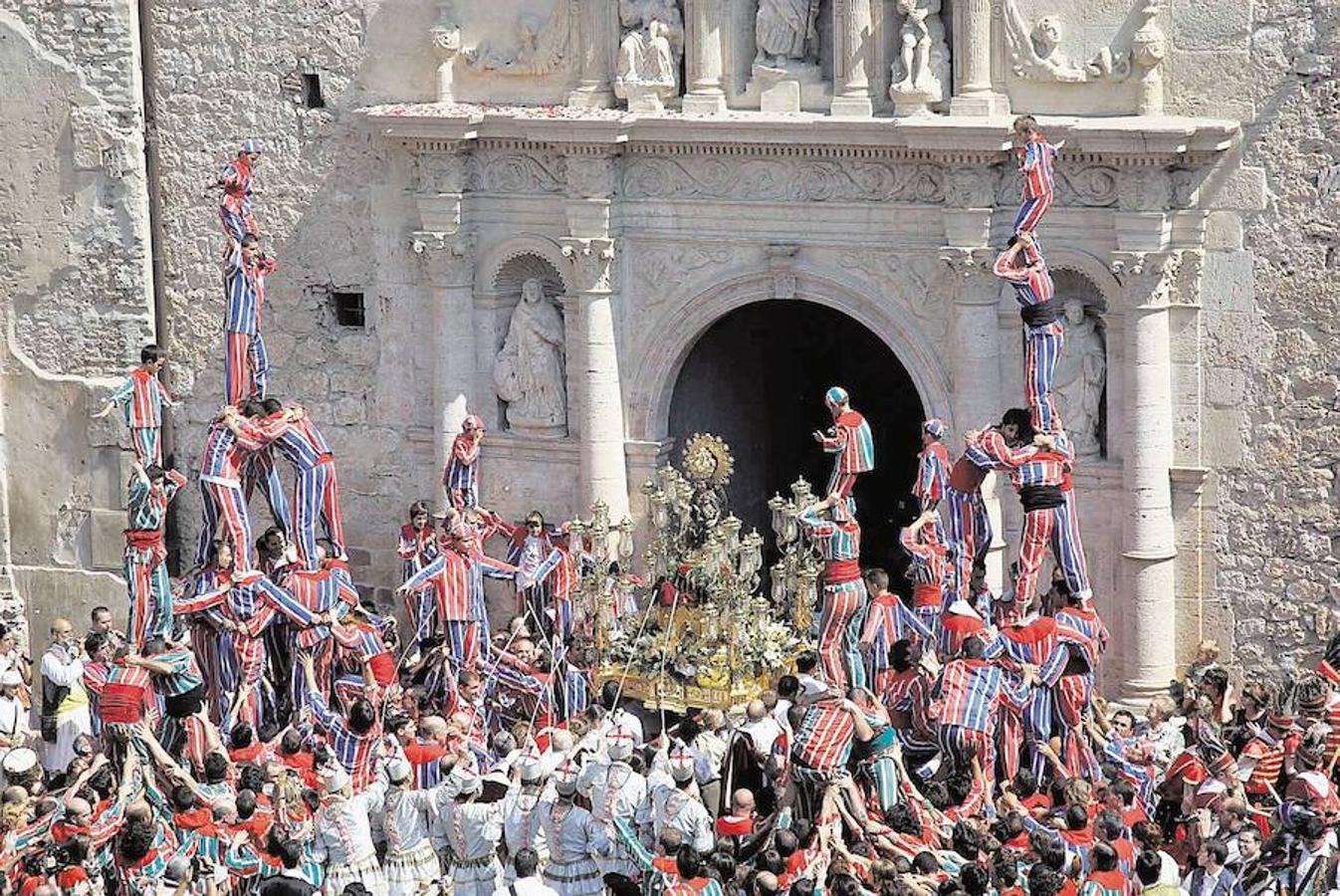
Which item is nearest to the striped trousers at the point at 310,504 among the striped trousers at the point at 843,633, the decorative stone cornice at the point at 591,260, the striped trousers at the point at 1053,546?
the decorative stone cornice at the point at 591,260

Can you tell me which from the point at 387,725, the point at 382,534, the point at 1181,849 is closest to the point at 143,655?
the point at 387,725

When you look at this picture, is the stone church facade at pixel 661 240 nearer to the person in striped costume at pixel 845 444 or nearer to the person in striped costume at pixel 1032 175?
the person in striped costume at pixel 1032 175

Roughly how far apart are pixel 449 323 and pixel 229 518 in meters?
2.86

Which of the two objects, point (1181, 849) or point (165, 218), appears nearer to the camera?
point (1181, 849)

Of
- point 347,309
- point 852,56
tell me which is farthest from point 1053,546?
point 347,309

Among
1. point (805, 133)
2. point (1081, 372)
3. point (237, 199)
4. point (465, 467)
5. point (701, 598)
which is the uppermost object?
point (805, 133)

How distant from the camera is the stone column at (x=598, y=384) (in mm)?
22281

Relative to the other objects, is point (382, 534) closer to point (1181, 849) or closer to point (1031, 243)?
point (1031, 243)

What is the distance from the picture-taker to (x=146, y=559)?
67.7ft

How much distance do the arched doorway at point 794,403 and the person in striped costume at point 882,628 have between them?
10.6 ft

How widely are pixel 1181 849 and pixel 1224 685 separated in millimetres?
1980

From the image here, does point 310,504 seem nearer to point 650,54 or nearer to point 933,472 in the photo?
point 650,54

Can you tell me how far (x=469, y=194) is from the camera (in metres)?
22.7

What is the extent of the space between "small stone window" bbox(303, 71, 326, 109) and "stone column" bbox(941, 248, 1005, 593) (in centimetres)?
503
